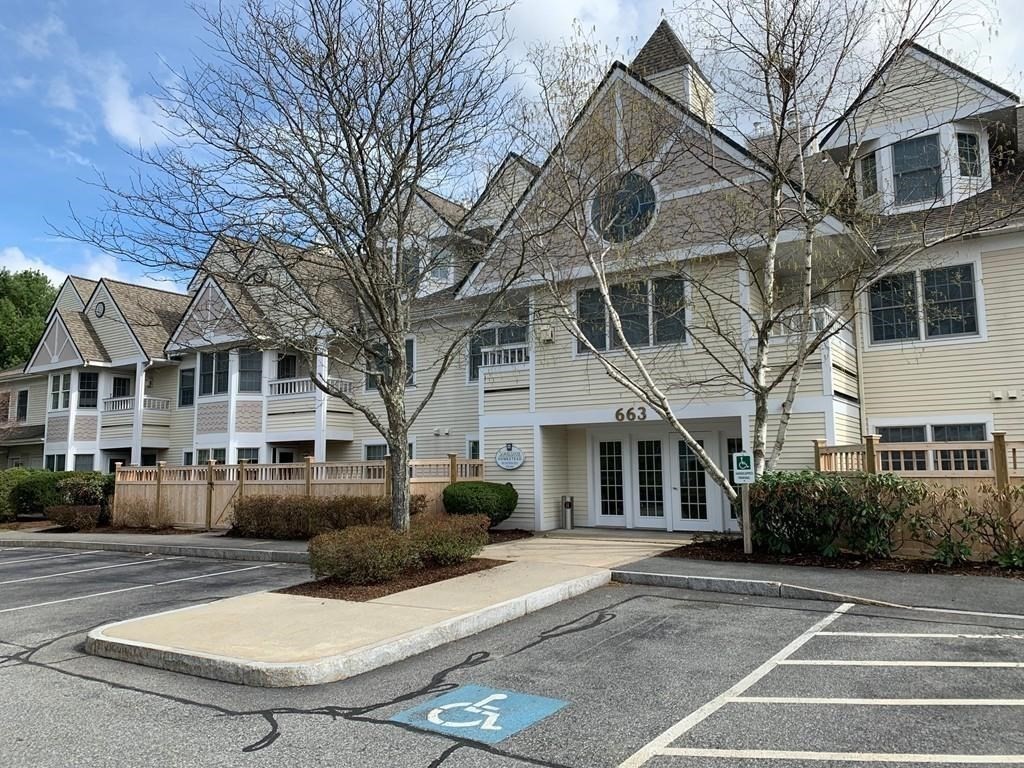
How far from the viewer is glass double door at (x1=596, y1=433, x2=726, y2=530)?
1623 cm

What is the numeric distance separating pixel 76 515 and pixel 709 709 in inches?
892

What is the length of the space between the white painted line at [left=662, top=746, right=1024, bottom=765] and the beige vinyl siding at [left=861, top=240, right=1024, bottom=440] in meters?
12.3

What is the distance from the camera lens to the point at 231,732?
478cm

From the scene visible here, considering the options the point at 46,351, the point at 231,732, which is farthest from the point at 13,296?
the point at 231,732

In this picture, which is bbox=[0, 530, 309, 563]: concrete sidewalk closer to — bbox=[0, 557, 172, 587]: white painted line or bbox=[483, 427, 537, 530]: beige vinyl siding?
bbox=[0, 557, 172, 587]: white painted line

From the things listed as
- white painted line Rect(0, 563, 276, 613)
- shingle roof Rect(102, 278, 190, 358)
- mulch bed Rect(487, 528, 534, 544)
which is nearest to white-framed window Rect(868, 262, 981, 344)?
mulch bed Rect(487, 528, 534, 544)

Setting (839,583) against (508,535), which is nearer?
(839,583)

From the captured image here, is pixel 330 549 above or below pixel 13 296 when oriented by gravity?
below

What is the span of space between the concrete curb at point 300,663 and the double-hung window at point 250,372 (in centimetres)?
1795

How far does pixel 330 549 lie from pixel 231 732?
4735 millimetres

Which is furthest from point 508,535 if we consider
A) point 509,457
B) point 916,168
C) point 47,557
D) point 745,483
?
point 916,168

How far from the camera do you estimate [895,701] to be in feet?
16.6

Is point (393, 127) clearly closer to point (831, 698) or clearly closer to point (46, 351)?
point (831, 698)

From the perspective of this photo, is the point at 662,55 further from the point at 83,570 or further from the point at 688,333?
the point at 83,570
